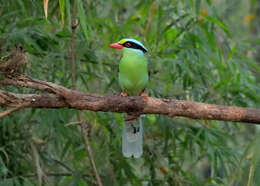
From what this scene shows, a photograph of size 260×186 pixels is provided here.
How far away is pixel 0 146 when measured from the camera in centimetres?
397

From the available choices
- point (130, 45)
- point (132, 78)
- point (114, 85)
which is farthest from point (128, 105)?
point (114, 85)

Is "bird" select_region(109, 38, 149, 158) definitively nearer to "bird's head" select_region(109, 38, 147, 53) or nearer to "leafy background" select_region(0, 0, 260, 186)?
"bird's head" select_region(109, 38, 147, 53)

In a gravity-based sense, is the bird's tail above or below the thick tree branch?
below

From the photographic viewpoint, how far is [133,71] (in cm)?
393

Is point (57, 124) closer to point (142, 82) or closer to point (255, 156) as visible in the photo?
point (142, 82)

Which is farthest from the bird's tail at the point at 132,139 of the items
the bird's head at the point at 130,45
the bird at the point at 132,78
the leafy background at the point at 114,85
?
the bird's head at the point at 130,45

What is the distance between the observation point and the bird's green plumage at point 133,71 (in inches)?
154

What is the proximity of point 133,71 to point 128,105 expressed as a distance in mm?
1036

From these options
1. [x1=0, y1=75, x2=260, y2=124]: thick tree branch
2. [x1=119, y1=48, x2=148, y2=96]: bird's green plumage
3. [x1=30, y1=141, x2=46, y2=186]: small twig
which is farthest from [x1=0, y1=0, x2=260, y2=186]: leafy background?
[x1=0, y1=75, x2=260, y2=124]: thick tree branch

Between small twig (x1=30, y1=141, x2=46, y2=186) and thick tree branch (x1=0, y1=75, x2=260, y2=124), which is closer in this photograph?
thick tree branch (x1=0, y1=75, x2=260, y2=124)

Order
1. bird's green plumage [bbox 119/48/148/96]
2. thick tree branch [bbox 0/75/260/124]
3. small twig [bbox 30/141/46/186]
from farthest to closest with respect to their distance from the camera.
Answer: bird's green plumage [bbox 119/48/148/96], small twig [bbox 30/141/46/186], thick tree branch [bbox 0/75/260/124]

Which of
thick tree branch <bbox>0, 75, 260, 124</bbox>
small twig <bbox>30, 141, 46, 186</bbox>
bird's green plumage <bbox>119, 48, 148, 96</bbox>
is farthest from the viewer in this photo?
bird's green plumage <bbox>119, 48, 148, 96</bbox>

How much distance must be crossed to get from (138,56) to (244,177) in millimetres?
2318

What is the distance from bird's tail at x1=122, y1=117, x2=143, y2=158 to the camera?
3.95m
